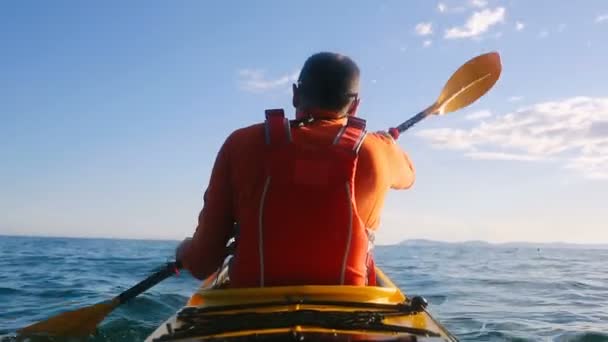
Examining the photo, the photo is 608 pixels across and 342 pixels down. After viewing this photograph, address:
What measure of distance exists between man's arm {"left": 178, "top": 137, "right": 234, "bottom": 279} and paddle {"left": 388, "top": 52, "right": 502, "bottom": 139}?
13.1 feet

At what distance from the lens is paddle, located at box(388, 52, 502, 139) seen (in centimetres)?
716

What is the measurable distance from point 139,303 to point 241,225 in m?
7.66

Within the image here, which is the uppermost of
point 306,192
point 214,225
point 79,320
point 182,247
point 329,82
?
point 329,82

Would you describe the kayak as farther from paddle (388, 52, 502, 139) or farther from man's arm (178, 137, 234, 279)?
paddle (388, 52, 502, 139)

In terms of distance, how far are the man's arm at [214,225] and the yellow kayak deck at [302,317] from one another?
0.28 m

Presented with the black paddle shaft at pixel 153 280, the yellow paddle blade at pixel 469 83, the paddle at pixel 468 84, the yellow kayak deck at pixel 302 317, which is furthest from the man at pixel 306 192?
the yellow paddle blade at pixel 469 83

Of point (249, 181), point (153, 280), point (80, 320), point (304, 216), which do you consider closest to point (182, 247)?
point (249, 181)

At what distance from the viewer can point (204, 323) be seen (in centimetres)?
303

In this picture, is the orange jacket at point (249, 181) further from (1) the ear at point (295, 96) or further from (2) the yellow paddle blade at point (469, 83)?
(2) the yellow paddle blade at point (469, 83)

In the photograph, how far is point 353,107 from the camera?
12.4 feet

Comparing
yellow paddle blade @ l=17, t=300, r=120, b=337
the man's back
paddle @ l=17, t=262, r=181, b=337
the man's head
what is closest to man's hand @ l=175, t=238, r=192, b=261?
the man's back

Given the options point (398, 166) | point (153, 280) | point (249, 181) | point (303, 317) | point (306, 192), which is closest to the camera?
point (303, 317)

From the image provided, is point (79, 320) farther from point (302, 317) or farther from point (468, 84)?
point (468, 84)

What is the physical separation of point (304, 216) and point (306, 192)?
13 cm
